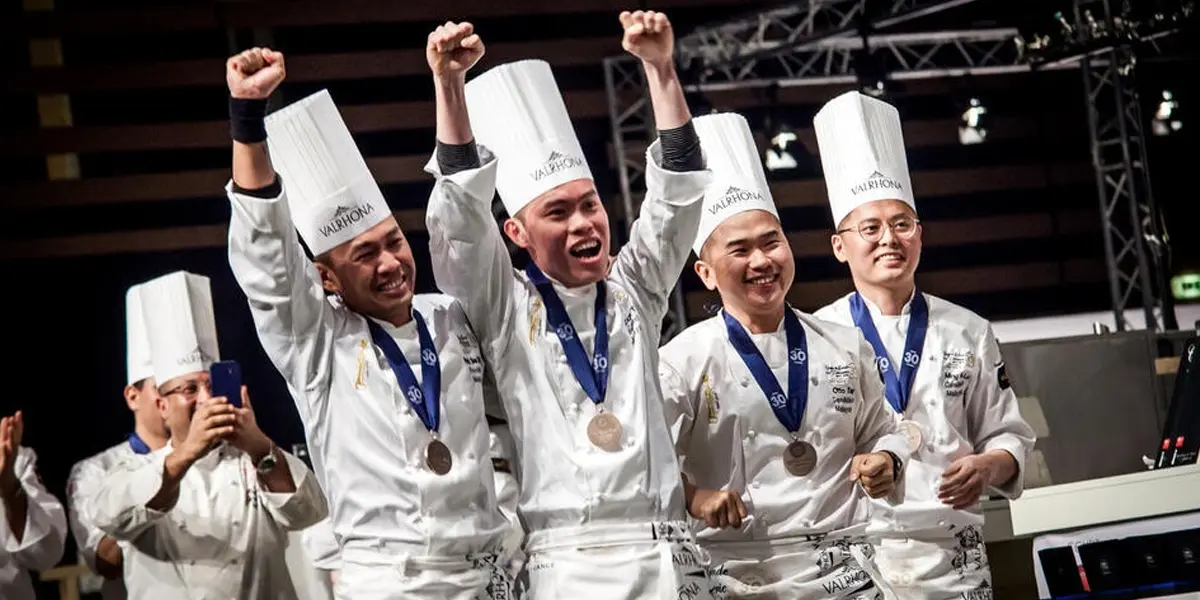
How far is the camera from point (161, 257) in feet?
25.8

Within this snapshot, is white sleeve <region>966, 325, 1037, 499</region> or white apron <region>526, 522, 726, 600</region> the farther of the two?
white sleeve <region>966, 325, 1037, 499</region>

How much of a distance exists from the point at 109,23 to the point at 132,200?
38.1 inches

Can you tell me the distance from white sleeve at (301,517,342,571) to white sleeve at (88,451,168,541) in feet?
1.83

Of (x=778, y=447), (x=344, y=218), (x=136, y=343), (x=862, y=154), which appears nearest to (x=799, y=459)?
(x=778, y=447)

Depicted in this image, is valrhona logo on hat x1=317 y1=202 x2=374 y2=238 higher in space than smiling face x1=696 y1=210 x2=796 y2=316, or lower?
higher

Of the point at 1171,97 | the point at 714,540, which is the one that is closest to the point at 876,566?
the point at 714,540

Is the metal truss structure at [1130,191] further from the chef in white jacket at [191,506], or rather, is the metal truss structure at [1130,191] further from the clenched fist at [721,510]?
the clenched fist at [721,510]

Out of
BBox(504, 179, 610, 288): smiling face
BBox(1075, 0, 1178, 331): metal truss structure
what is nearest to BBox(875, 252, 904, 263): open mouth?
BBox(504, 179, 610, 288): smiling face

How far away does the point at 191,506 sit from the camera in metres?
4.44

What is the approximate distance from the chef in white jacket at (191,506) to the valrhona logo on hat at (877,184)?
5.31 ft

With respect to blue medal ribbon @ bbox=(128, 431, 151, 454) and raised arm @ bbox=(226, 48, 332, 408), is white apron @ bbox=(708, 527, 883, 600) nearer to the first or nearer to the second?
raised arm @ bbox=(226, 48, 332, 408)

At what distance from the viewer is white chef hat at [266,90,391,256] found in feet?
9.83

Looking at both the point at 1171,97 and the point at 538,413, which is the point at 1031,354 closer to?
the point at 1171,97

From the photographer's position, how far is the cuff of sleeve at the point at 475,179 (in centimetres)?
271
